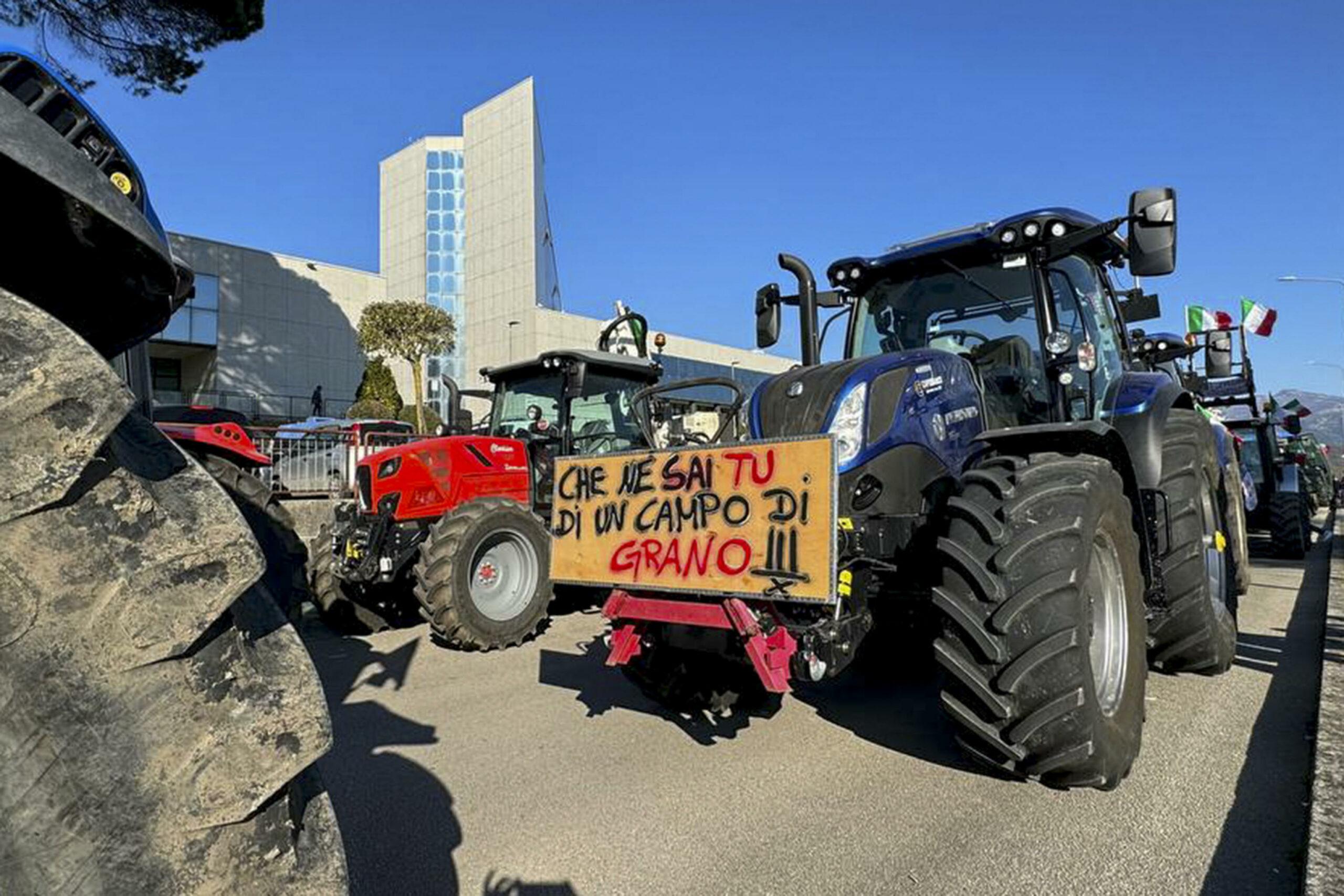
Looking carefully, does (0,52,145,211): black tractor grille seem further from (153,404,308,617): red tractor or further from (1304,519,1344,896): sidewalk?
(153,404,308,617): red tractor

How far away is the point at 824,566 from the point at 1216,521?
12.9 feet

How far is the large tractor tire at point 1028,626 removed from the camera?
2883 millimetres

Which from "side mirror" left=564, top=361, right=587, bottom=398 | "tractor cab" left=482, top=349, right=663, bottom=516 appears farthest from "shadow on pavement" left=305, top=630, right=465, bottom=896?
"side mirror" left=564, top=361, right=587, bottom=398

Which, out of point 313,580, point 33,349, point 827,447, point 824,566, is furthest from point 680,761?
point 313,580

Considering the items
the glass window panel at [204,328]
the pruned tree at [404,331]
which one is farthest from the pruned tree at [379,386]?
Answer: the glass window panel at [204,328]

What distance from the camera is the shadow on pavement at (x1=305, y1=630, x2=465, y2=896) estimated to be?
8.77 feet

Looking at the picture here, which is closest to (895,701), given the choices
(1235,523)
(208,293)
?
(1235,523)

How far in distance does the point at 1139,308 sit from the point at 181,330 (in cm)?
3249

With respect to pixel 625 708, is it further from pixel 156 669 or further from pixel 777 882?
pixel 156 669

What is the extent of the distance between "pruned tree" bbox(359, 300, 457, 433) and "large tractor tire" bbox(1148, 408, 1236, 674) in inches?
993

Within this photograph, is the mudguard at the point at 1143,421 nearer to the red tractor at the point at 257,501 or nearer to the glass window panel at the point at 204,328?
the red tractor at the point at 257,501

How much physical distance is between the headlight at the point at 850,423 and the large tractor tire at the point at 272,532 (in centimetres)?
377

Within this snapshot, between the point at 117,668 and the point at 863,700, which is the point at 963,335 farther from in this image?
the point at 117,668

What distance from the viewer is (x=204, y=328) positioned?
31.0m
